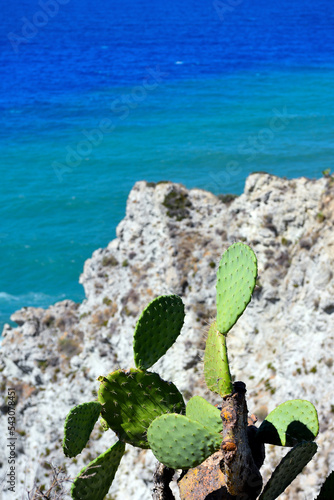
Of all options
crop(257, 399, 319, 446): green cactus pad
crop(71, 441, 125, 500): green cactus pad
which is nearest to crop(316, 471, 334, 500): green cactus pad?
crop(257, 399, 319, 446): green cactus pad

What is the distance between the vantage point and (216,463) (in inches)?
203

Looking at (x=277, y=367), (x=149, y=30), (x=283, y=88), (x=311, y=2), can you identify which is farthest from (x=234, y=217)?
(x=311, y=2)

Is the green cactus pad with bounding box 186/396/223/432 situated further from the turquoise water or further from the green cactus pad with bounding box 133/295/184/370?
the turquoise water

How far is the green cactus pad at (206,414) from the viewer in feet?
15.4

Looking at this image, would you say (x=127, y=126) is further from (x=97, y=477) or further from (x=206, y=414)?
(x=206, y=414)

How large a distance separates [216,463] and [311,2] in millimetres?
197323

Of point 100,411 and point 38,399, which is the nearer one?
point 100,411

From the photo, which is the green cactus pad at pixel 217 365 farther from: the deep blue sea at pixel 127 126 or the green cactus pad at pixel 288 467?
the deep blue sea at pixel 127 126

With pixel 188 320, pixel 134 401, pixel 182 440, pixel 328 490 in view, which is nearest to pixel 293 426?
pixel 328 490

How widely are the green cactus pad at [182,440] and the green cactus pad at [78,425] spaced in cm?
65

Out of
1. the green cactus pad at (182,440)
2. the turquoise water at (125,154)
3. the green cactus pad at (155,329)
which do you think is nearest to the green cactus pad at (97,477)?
the green cactus pad at (182,440)

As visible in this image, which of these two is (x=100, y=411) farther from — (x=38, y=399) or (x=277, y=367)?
(x=38, y=399)

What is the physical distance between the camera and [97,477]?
16.3 ft

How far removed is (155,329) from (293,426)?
1.57m
